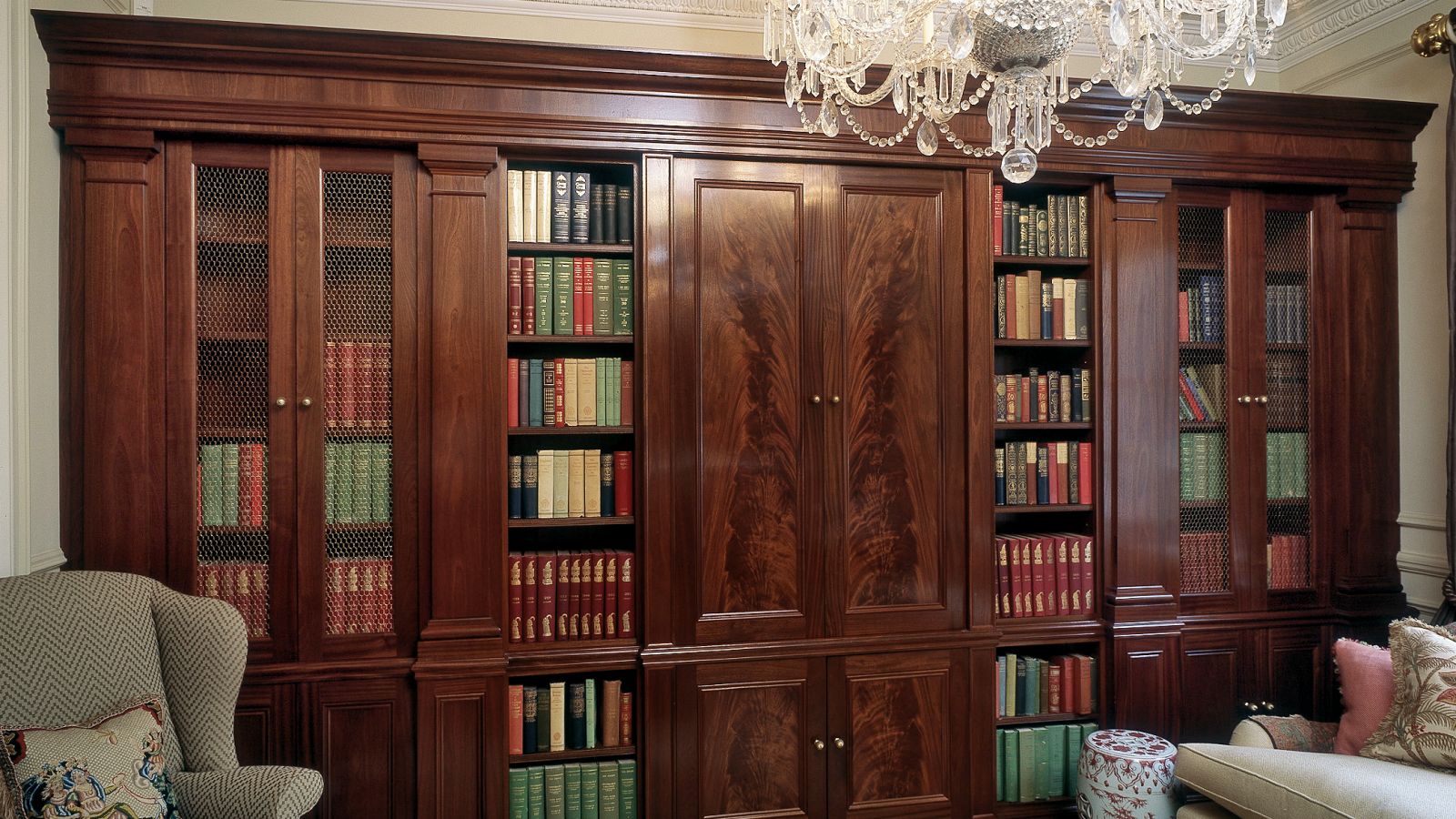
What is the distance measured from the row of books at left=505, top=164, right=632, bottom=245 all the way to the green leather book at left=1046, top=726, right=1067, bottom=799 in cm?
211

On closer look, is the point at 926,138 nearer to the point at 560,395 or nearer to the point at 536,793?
the point at 560,395

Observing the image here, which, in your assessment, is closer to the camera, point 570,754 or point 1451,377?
point 570,754

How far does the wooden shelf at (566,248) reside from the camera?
8.73 feet

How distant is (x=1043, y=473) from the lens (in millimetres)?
2965

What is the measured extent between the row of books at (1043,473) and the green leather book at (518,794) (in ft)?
5.60

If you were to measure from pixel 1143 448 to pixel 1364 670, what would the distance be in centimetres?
85

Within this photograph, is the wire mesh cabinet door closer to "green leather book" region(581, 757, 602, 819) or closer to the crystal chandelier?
"green leather book" region(581, 757, 602, 819)

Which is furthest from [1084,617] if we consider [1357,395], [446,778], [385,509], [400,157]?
[400,157]

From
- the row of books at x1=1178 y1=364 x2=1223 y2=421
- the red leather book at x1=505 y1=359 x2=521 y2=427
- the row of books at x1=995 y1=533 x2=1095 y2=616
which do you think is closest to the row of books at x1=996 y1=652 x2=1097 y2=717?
the row of books at x1=995 y1=533 x2=1095 y2=616

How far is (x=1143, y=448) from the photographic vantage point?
294 centimetres

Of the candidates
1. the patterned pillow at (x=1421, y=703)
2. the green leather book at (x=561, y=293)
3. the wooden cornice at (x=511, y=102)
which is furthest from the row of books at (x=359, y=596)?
the patterned pillow at (x=1421, y=703)

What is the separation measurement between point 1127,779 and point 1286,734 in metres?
0.48

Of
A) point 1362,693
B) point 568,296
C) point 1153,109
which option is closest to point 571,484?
point 568,296

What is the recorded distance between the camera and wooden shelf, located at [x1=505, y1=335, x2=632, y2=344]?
2.66 metres
